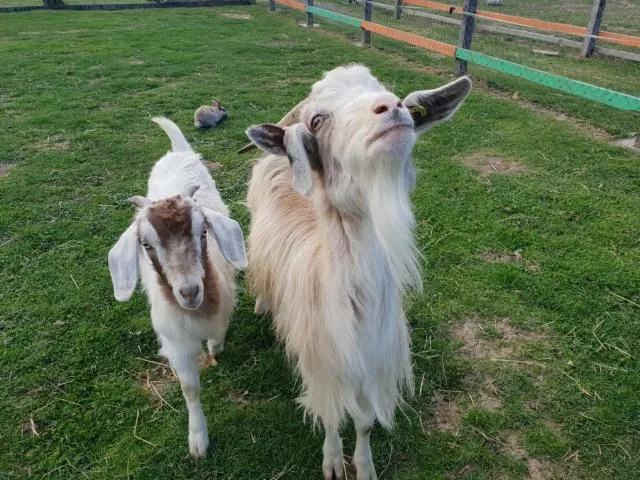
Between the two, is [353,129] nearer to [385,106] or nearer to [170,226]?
[385,106]

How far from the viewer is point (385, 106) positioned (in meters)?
1.62

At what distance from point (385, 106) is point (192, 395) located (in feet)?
5.62

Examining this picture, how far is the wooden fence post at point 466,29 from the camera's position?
7.77m

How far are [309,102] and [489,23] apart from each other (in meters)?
11.9

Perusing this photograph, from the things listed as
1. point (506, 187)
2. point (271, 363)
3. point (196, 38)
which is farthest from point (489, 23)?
point (271, 363)

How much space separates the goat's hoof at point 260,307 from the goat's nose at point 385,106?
1851mm

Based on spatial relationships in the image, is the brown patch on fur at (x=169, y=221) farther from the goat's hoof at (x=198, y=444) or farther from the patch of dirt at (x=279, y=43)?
the patch of dirt at (x=279, y=43)

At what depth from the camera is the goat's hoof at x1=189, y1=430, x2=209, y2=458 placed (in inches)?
99.3

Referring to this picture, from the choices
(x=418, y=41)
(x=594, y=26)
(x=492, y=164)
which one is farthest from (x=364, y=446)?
(x=594, y=26)

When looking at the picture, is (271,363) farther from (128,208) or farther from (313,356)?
(128,208)

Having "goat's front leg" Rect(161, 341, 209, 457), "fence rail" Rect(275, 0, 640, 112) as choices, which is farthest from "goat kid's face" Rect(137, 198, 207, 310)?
"fence rail" Rect(275, 0, 640, 112)

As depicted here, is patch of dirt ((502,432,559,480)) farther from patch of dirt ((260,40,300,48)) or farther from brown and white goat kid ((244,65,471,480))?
patch of dirt ((260,40,300,48))

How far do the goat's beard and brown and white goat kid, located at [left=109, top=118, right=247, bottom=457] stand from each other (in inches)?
32.7

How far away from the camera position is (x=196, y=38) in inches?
435
